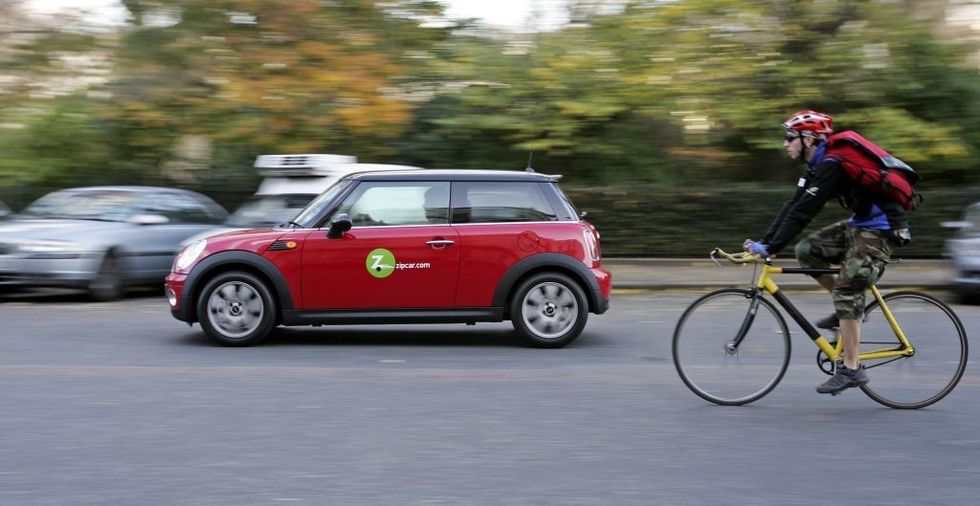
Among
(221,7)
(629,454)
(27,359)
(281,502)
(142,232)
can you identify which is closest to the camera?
(281,502)

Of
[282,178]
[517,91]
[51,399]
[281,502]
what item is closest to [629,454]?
[281,502]

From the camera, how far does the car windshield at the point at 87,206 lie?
14211 millimetres

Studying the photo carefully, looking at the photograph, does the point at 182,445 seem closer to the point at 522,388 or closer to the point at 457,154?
the point at 522,388

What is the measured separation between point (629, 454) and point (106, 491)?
2525 millimetres

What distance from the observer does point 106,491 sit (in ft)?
16.6

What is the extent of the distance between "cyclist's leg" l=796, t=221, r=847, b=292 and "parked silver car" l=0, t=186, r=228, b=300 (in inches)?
356

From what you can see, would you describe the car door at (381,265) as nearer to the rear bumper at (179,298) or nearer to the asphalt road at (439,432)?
the asphalt road at (439,432)

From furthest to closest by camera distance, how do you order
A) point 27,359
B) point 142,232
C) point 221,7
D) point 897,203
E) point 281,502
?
point 221,7
point 142,232
point 27,359
point 897,203
point 281,502

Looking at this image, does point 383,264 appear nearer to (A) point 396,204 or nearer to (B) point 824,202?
(A) point 396,204

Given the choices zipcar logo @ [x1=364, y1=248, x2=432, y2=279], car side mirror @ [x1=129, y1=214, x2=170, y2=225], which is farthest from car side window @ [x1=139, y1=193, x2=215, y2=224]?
zipcar logo @ [x1=364, y1=248, x2=432, y2=279]

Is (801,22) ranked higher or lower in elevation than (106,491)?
higher

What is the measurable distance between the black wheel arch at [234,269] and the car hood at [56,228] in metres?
4.47

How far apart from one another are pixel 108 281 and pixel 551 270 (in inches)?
250

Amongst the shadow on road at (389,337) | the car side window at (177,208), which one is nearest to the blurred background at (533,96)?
the car side window at (177,208)
